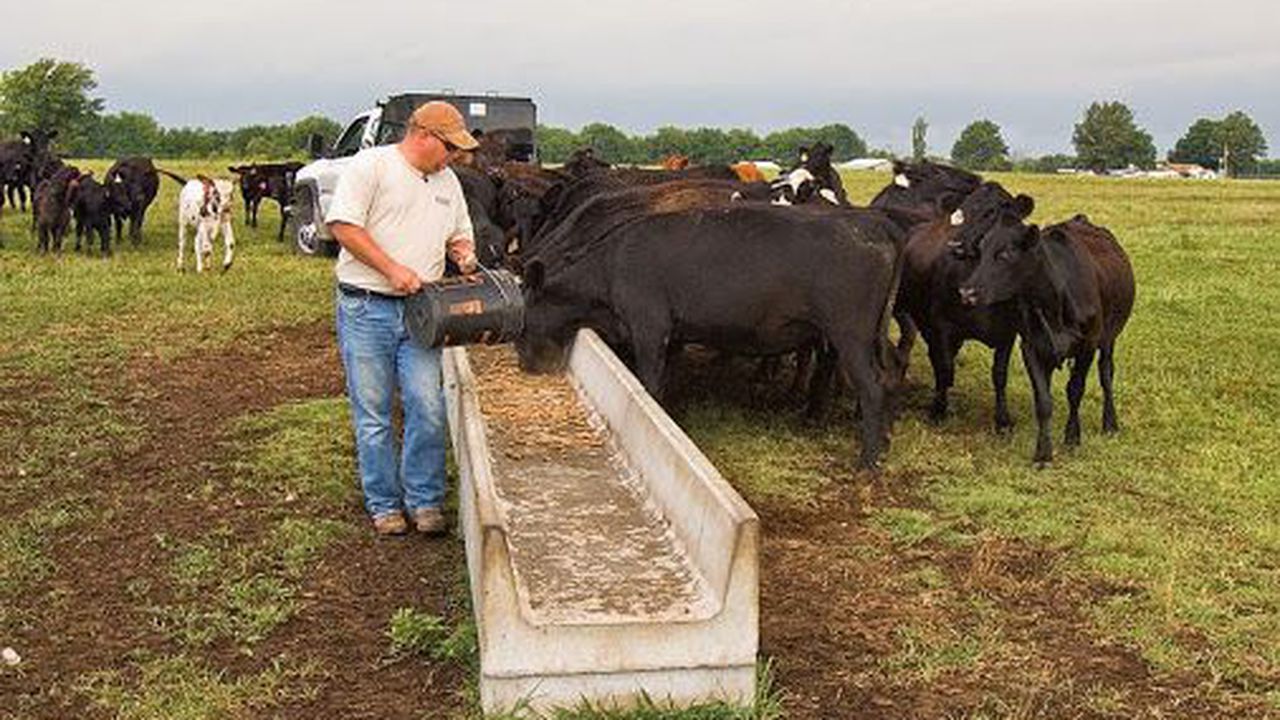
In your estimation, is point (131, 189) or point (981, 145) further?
point (981, 145)

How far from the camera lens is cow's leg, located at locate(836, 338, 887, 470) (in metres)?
8.59

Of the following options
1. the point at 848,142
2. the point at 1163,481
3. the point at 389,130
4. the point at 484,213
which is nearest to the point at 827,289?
the point at 1163,481

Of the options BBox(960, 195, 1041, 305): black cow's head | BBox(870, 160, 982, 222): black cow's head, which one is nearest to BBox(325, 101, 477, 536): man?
BBox(960, 195, 1041, 305): black cow's head

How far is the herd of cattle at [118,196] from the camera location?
18938 millimetres

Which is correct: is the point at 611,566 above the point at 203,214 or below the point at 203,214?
below

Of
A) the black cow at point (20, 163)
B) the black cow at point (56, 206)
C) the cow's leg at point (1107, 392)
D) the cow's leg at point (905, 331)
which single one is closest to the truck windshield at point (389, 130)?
the black cow at point (56, 206)

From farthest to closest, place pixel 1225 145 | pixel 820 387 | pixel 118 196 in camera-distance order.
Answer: pixel 1225 145 < pixel 118 196 < pixel 820 387

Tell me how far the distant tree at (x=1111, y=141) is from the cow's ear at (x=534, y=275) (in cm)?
12823

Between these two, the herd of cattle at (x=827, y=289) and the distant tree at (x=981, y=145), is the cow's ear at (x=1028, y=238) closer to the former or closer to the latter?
the herd of cattle at (x=827, y=289)

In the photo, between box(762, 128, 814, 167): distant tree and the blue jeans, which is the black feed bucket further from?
box(762, 128, 814, 167): distant tree

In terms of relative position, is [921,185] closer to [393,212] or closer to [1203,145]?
[393,212]

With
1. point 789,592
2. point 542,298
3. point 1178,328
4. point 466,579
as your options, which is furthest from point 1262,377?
point 466,579

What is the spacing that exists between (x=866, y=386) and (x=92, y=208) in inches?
606

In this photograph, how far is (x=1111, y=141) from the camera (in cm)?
12988
